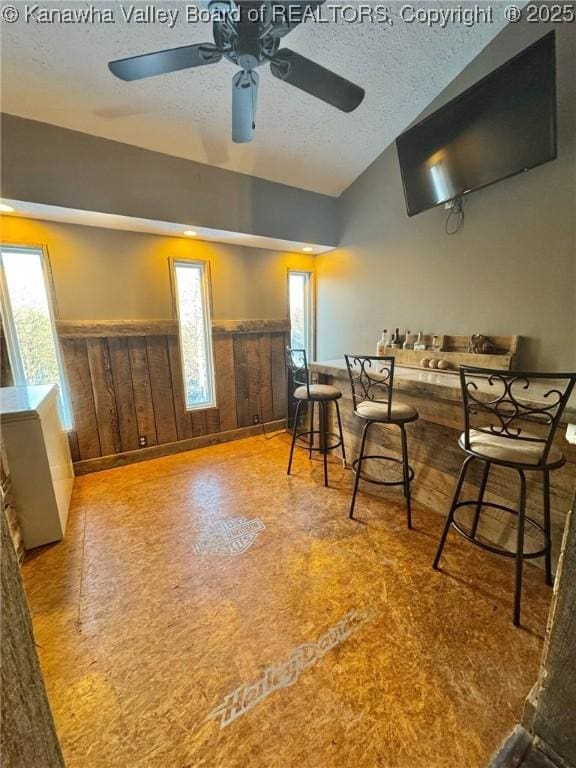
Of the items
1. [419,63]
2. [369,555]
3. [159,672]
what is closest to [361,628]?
[369,555]

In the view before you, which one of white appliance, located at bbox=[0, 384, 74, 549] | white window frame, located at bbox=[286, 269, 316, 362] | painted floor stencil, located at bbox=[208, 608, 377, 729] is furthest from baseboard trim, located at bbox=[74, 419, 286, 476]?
painted floor stencil, located at bbox=[208, 608, 377, 729]

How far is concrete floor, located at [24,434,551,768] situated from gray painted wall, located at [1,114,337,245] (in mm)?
2329

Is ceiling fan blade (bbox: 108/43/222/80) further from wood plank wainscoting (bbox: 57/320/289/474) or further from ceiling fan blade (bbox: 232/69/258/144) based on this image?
wood plank wainscoting (bbox: 57/320/289/474)

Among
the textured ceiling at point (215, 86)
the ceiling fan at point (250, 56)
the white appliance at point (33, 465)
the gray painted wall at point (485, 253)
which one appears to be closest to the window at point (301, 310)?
the gray painted wall at point (485, 253)

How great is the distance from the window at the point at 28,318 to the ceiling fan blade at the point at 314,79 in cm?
229

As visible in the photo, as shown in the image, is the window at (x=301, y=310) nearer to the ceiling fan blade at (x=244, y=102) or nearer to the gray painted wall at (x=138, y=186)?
the gray painted wall at (x=138, y=186)

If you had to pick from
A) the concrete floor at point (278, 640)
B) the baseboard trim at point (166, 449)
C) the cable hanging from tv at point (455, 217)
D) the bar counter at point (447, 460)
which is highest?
the cable hanging from tv at point (455, 217)

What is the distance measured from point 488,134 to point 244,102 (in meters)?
1.48

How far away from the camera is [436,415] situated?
6.74ft

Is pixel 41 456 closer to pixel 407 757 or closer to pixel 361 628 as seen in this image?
pixel 361 628

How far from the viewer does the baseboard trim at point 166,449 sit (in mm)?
2904

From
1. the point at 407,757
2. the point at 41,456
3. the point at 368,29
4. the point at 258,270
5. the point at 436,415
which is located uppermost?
the point at 368,29

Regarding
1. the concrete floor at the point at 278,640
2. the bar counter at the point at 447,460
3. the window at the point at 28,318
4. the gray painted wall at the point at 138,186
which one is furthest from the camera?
the window at the point at 28,318

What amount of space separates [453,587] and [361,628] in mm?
555
